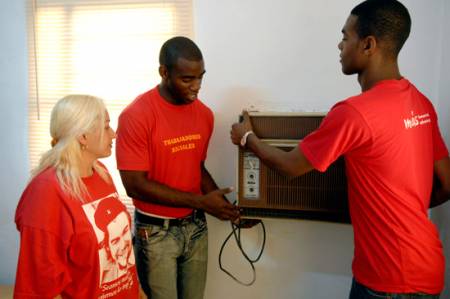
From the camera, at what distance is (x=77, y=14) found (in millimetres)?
2143

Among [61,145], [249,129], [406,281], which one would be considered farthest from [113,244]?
[406,281]

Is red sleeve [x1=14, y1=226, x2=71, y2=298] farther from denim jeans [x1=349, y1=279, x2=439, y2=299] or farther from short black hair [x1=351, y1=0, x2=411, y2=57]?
short black hair [x1=351, y1=0, x2=411, y2=57]

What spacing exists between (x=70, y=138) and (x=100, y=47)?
39.2 inches

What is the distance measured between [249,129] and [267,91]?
446 mm

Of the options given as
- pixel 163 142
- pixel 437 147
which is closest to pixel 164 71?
pixel 163 142

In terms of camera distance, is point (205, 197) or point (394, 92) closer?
point (394, 92)

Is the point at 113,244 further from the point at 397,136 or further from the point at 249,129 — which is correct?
the point at 397,136

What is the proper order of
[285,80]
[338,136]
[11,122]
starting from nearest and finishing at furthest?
1. [338,136]
2. [285,80]
3. [11,122]

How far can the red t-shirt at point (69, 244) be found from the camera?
46.7 inches

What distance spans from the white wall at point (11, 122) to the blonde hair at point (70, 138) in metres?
1.19

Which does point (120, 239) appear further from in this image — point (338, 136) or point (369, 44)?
point (369, 44)

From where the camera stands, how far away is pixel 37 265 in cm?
118

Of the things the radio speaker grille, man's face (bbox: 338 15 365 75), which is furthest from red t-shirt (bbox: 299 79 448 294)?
the radio speaker grille

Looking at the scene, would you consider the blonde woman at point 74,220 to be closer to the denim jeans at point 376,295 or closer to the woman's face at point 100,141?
the woman's face at point 100,141
